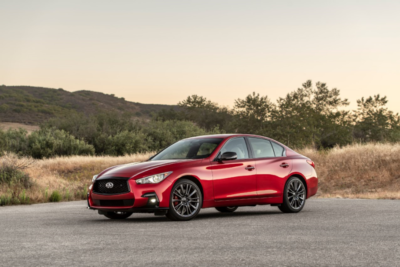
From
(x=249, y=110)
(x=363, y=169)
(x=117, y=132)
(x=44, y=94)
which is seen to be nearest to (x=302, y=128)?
(x=249, y=110)

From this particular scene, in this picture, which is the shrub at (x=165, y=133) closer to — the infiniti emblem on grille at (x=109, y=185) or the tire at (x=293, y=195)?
the tire at (x=293, y=195)

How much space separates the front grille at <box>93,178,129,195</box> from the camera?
10680mm

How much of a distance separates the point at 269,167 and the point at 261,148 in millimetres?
474

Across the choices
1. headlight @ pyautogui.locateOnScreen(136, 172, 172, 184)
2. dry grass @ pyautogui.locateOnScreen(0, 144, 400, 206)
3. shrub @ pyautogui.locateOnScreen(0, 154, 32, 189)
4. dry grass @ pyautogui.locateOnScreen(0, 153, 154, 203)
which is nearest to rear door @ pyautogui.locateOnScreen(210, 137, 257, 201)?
headlight @ pyautogui.locateOnScreen(136, 172, 172, 184)

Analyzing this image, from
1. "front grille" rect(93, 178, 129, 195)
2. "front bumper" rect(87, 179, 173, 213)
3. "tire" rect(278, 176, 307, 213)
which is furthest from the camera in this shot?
"tire" rect(278, 176, 307, 213)

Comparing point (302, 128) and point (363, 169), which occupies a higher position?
point (302, 128)

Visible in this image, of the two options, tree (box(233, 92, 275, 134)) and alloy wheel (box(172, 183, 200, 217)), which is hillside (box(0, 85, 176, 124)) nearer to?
tree (box(233, 92, 275, 134))

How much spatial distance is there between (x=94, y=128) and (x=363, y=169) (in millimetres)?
42332

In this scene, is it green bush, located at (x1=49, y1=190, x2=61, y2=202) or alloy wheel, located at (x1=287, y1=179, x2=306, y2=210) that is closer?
alloy wheel, located at (x1=287, y1=179, x2=306, y2=210)

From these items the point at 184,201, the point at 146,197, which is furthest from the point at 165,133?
the point at 146,197

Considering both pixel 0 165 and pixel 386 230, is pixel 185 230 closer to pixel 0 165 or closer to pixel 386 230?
pixel 386 230

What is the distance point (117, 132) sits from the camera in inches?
2547

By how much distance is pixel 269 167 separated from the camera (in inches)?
483

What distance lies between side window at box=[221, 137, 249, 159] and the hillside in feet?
298
